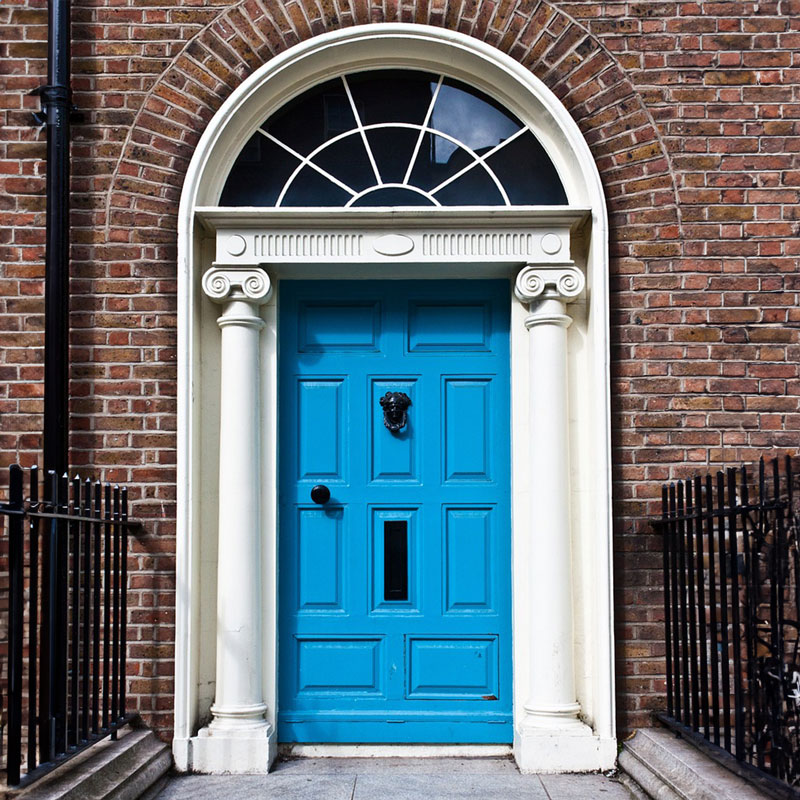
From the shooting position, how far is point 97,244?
5.11m

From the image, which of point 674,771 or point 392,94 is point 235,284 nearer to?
point 392,94

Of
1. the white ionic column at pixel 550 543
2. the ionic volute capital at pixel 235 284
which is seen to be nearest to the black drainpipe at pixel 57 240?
the ionic volute capital at pixel 235 284

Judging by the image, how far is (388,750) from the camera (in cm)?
512

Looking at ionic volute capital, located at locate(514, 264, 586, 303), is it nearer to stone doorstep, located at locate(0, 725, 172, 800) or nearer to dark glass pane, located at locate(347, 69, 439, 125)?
dark glass pane, located at locate(347, 69, 439, 125)

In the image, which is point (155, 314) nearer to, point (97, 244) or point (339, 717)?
point (97, 244)

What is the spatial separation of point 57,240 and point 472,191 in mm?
2077

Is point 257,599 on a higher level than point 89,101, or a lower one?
lower

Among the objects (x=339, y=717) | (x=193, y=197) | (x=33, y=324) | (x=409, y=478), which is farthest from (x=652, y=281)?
(x=33, y=324)

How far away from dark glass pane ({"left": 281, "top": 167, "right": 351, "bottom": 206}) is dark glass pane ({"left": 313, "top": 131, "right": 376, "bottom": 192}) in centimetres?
6

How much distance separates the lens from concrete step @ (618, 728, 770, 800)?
3.87 metres

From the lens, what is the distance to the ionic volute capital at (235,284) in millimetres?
5090

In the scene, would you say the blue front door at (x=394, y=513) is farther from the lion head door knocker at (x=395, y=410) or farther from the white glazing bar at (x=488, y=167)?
the white glazing bar at (x=488, y=167)

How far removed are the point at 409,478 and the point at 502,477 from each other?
479mm

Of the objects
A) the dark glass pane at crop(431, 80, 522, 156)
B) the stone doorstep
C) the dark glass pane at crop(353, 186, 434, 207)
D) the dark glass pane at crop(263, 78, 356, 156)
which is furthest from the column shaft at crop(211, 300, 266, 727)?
the dark glass pane at crop(431, 80, 522, 156)
